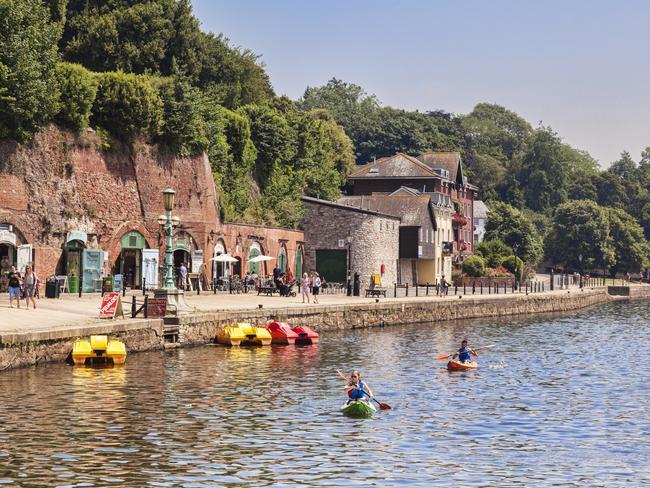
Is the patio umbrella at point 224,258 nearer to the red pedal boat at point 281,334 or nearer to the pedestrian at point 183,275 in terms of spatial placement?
the pedestrian at point 183,275

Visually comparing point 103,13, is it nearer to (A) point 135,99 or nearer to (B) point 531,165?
(A) point 135,99

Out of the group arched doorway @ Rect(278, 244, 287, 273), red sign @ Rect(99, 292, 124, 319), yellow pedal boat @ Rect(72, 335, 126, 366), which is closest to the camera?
yellow pedal boat @ Rect(72, 335, 126, 366)

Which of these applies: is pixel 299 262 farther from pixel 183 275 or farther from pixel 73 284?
pixel 73 284


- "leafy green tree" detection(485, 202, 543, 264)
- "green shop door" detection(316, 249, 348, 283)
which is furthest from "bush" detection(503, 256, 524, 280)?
"green shop door" detection(316, 249, 348, 283)

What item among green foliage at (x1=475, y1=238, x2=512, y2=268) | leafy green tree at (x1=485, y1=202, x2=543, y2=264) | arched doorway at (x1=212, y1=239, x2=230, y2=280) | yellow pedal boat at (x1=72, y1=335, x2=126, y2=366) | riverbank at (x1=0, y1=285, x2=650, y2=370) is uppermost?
leafy green tree at (x1=485, y1=202, x2=543, y2=264)

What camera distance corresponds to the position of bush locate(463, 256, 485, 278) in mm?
106250

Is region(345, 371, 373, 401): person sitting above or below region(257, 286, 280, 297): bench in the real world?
below

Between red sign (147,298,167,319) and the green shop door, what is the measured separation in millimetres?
40715

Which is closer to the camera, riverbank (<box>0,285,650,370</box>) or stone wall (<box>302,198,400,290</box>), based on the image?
riverbank (<box>0,285,650,370</box>)

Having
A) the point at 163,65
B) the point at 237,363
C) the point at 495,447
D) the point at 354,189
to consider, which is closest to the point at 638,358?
the point at 237,363

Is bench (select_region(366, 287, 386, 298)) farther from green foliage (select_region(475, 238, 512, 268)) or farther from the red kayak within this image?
green foliage (select_region(475, 238, 512, 268))

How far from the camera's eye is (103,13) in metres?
83.3

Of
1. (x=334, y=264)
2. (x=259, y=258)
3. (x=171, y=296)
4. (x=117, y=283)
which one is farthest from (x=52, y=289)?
(x=334, y=264)

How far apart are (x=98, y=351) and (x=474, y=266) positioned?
7125 cm
